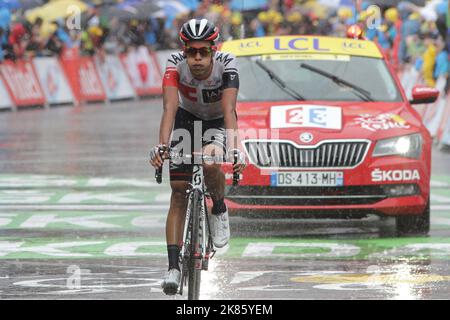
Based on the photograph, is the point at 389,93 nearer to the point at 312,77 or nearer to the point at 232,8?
the point at 312,77

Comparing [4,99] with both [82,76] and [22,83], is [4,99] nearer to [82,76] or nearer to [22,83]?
[22,83]

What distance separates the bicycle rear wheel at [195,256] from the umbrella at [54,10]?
29959 millimetres

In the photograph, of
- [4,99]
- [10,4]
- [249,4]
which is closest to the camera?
[4,99]

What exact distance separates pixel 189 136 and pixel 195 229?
0.71m

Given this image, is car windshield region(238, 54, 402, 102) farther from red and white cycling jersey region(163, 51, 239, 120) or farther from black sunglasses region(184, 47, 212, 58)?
black sunglasses region(184, 47, 212, 58)

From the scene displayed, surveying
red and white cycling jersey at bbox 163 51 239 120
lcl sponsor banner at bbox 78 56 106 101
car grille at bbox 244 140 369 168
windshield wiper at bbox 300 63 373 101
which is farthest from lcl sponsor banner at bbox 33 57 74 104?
red and white cycling jersey at bbox 163 51 239 120

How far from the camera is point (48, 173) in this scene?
62.5 feet

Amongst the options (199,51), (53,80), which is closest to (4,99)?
(53,80)

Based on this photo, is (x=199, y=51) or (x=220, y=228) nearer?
(x=199, y=51)

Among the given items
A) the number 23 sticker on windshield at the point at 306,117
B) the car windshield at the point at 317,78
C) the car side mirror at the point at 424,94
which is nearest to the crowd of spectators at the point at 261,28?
the car windshield at the point at 317,78

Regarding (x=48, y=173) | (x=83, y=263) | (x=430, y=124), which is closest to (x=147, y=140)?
(x=430, y=124)

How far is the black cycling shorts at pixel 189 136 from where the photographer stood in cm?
890

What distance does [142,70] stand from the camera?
41656 mm

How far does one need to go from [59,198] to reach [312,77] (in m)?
3.57
